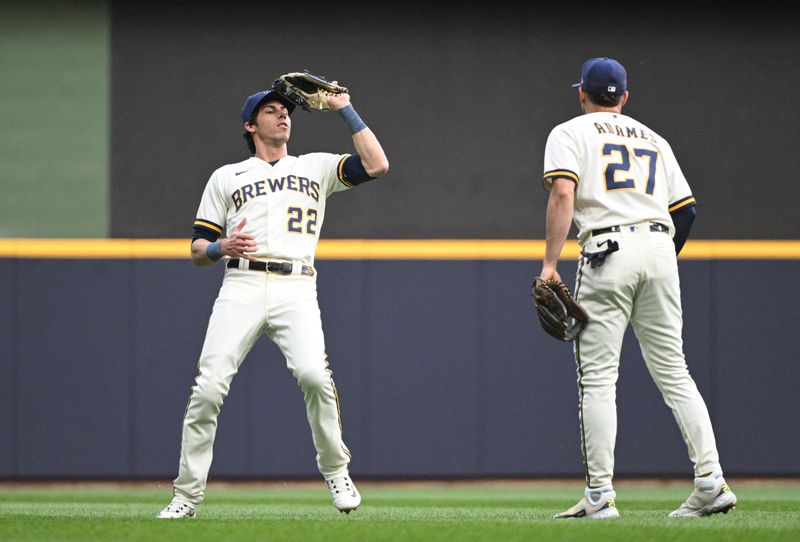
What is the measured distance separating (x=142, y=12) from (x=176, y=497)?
546 centimetres

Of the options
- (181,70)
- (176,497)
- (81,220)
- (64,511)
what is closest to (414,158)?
(181,70)

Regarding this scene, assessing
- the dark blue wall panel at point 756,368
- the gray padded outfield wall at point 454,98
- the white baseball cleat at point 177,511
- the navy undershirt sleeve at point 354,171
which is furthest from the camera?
the gray padded outfield wall at point 454,98

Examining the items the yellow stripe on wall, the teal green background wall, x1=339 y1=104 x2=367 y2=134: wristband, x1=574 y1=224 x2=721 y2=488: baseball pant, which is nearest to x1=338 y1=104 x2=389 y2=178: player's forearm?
x1=339 y1=104 x2=367 y2=134: wristband

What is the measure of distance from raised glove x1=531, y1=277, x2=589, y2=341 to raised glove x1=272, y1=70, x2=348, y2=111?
49.5 inches

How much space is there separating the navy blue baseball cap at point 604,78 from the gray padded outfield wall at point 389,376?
12.3 ft

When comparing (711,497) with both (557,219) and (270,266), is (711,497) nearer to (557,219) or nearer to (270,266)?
(557,219)

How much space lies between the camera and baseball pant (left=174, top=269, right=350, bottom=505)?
545cm

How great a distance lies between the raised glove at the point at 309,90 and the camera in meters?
5.68

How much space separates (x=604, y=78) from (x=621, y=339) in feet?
3.65

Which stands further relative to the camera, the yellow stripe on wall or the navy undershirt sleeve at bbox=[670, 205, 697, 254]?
the yellow stripe on wall

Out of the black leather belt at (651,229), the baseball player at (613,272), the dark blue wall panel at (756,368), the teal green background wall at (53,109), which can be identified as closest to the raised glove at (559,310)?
the baseball player at (613,272)

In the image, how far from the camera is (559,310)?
5.31 m

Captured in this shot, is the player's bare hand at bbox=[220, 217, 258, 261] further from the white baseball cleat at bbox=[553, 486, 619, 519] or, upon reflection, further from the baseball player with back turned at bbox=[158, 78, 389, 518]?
the white baseball cleat at bbox=[553, 486, 619, 519]

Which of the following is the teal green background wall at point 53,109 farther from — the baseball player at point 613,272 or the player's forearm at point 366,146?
the baseball player at point 613,272
